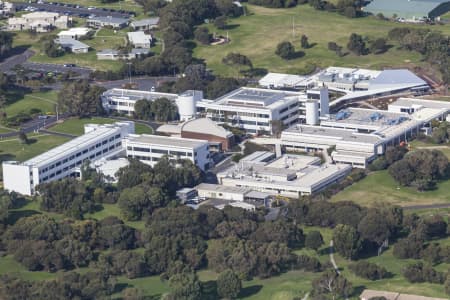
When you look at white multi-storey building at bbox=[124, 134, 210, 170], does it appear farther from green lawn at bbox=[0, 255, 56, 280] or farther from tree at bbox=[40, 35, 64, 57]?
tree at bbox=[40, 35, 64, 57]

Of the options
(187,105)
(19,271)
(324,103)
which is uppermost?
(324,103)

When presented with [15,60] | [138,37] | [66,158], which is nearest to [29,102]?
[15,60]

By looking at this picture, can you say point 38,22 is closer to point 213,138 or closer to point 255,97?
point 255,97

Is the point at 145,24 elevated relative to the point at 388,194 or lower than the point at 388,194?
elevated

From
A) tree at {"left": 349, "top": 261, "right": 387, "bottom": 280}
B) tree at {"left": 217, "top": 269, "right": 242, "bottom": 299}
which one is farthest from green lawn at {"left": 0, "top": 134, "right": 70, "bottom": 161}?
tree at {"left": 349, "top": 261, "right": 387, "bottom": 280}

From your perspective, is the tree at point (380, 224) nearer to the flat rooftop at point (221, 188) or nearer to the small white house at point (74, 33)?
the flat rooftop at point (221, 188)

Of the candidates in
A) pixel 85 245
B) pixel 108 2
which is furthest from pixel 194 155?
pixel 108 2

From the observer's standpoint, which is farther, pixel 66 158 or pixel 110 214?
pixel 66 158

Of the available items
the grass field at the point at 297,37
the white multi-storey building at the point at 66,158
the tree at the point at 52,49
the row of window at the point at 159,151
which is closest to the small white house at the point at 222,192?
the row of window at the point at 159,151
